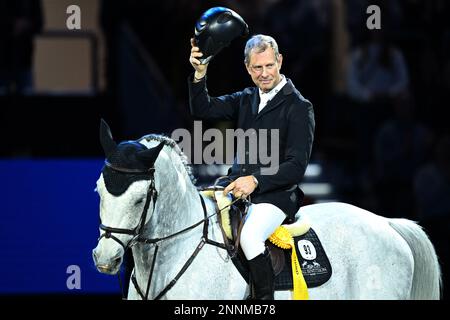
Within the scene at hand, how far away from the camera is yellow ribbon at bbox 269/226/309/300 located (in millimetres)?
4930

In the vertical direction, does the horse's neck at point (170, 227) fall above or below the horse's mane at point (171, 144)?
below

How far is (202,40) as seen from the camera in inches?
192

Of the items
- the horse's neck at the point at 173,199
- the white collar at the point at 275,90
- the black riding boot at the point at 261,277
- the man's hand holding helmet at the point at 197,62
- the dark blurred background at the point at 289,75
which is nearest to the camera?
the horse's neck at the point at 173,199

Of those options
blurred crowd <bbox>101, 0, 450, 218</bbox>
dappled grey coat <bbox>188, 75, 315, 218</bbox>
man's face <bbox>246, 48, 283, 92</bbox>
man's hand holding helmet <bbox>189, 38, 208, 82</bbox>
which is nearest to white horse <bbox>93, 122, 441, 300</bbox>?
dappled grey coat <bbox>188, 75, 315, 218</bbox>

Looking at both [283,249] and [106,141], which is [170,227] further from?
[283,249]

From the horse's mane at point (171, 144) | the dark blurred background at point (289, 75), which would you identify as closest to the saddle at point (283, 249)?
the horse's mane at point (171, 144)

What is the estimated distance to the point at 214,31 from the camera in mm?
4871

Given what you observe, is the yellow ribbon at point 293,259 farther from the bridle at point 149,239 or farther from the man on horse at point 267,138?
the bridle at point 149,239

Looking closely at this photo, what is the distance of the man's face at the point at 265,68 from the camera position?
15.9 ft

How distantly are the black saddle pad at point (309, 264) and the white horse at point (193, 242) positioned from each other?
48mm

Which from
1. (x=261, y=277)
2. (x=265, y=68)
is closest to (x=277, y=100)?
(x=265, y=68)

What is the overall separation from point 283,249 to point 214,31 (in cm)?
111

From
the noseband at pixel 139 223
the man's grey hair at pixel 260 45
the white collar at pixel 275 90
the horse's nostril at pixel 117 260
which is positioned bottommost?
the horse's nostril at pixel 117 260
